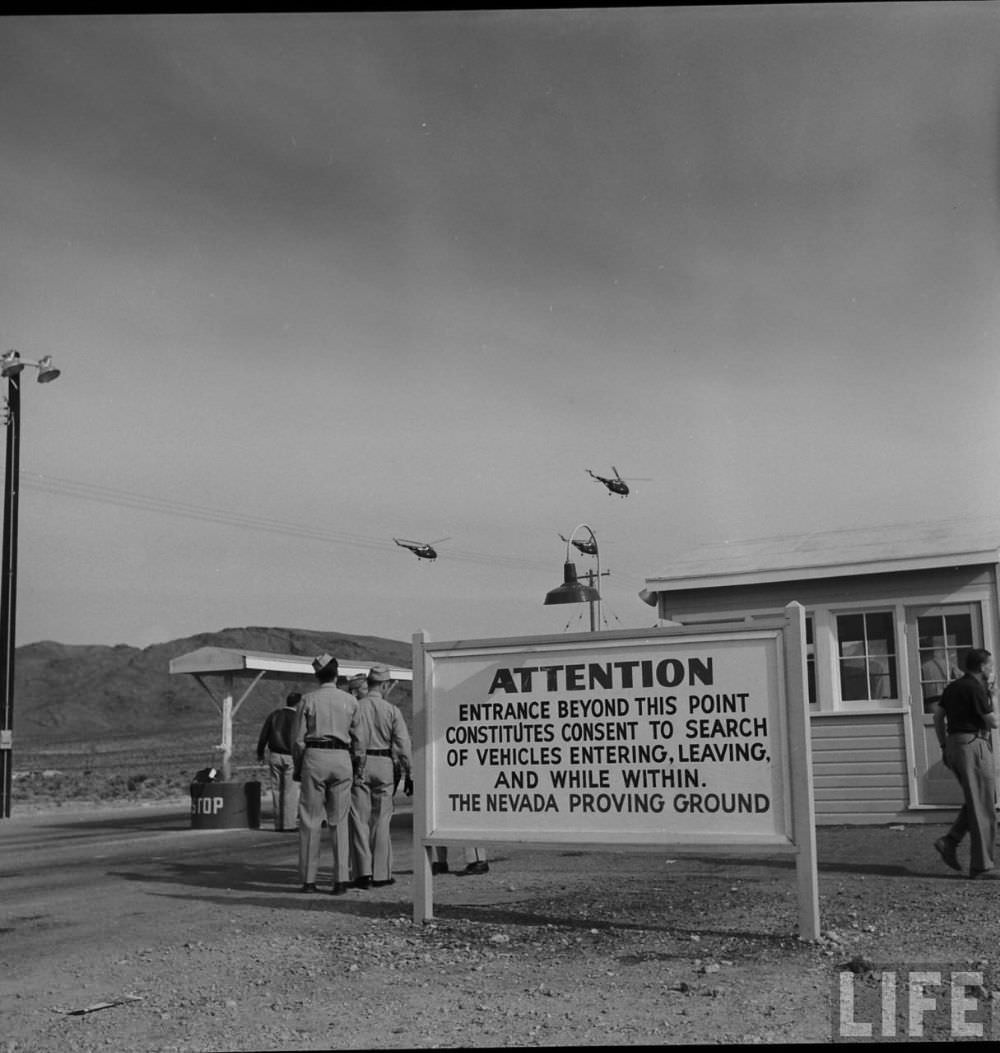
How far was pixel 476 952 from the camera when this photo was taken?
7043 millimetres

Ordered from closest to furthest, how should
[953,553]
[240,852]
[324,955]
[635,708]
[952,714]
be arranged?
[324,955] → [635,708] → [952,714] → [240,852] → [953,553]

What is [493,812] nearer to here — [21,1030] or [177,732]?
[21,1030]

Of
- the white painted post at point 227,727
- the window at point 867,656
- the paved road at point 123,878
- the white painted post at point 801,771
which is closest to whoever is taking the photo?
the white painted post at point 801,771

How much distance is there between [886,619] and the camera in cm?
1478

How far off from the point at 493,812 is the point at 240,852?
5.98 meters

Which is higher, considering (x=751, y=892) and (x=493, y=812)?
(x=493, y=812)

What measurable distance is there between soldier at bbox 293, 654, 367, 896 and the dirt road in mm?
422

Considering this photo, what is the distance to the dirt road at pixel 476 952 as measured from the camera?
5418 mm

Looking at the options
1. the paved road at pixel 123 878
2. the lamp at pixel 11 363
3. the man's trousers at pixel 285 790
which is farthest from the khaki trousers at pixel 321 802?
the lamp at pixel 11 363

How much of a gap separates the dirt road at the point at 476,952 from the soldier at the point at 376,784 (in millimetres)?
292

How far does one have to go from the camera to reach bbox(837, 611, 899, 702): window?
1466cm

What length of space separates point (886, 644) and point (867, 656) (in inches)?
10.0

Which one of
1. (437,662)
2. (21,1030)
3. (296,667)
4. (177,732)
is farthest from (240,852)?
(177,732)

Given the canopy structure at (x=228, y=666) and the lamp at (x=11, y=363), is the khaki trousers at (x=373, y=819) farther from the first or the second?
the lamp at (x=11, y=363)
